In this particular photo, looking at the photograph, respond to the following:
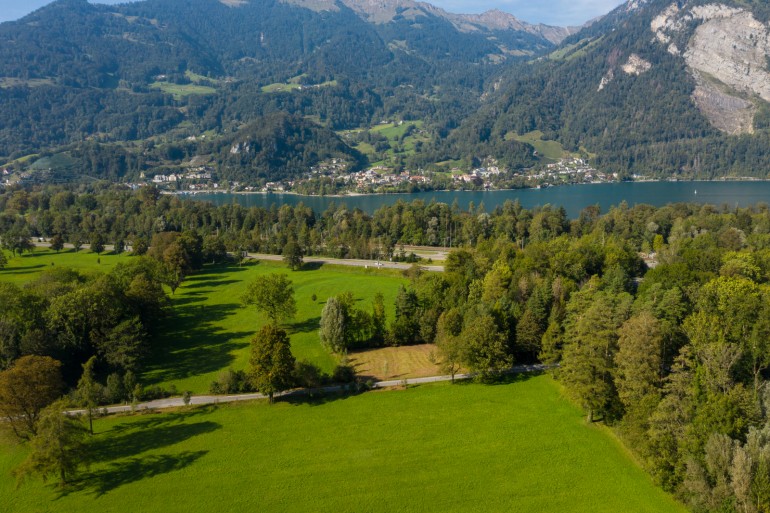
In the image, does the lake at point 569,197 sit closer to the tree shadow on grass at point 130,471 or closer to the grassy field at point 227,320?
the grassy field at point 227,320

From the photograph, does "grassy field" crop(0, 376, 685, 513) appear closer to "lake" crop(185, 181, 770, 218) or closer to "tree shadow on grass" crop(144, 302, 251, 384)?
"tree shadow on grass" crop(144, 302, 251, 384)

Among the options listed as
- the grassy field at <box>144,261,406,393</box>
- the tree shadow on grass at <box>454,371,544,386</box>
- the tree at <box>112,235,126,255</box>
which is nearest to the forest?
the tree shadow on grass at <box>454,371,544,386</box>

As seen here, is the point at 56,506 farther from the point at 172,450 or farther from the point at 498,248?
the point at 498,248

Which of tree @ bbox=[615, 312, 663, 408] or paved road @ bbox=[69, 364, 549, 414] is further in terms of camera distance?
paved road @ bbox=[69, 364, 549, 414]

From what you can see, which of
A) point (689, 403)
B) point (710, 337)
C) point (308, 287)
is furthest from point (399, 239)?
point (689, 403)

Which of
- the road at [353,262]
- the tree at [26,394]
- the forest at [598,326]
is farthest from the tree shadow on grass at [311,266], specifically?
the tree at [26,394]

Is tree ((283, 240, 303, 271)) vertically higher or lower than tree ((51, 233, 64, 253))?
lower
